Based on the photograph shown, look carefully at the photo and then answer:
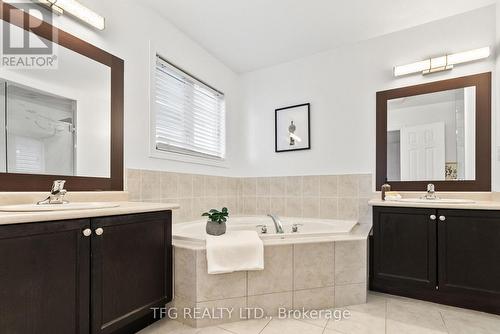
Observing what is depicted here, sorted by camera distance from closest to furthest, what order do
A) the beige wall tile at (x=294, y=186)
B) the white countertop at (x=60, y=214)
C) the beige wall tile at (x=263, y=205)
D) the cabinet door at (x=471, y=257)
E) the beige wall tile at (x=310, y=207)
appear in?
the white countertop at (x=60, y=214)
the cabinet door at (x=471, y=257)
the beige wall tile at (x=310, y=207)
the beige wall tile at (x=294, y=186)
the beige wall tile at (x=263, y=205)

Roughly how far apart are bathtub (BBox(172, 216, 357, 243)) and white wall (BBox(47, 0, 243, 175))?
582mm

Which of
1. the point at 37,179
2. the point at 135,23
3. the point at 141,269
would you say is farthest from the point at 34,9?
the point at 141,269

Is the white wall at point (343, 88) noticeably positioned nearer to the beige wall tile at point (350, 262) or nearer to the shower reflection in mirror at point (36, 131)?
the beige wall tile at point (350, 262)

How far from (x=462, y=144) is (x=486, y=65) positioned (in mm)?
702

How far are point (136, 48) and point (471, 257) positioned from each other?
9.77 ft

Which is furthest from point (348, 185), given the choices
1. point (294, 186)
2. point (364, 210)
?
point (294, 186)

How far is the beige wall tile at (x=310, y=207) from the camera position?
114 inches

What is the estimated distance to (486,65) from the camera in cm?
227

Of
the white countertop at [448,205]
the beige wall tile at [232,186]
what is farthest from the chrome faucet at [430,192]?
the beige wall tile at [232,186]

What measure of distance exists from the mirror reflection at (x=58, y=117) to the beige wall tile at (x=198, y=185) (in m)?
0.92

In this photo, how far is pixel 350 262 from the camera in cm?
200

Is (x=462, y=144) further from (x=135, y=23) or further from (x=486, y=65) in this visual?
(x=135, y=23)

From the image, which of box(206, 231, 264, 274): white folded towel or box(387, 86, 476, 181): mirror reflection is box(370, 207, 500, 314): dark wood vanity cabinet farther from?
box(206, 231, 264, 274): white folded towel

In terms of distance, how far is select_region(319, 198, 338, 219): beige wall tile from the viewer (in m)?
2.80
